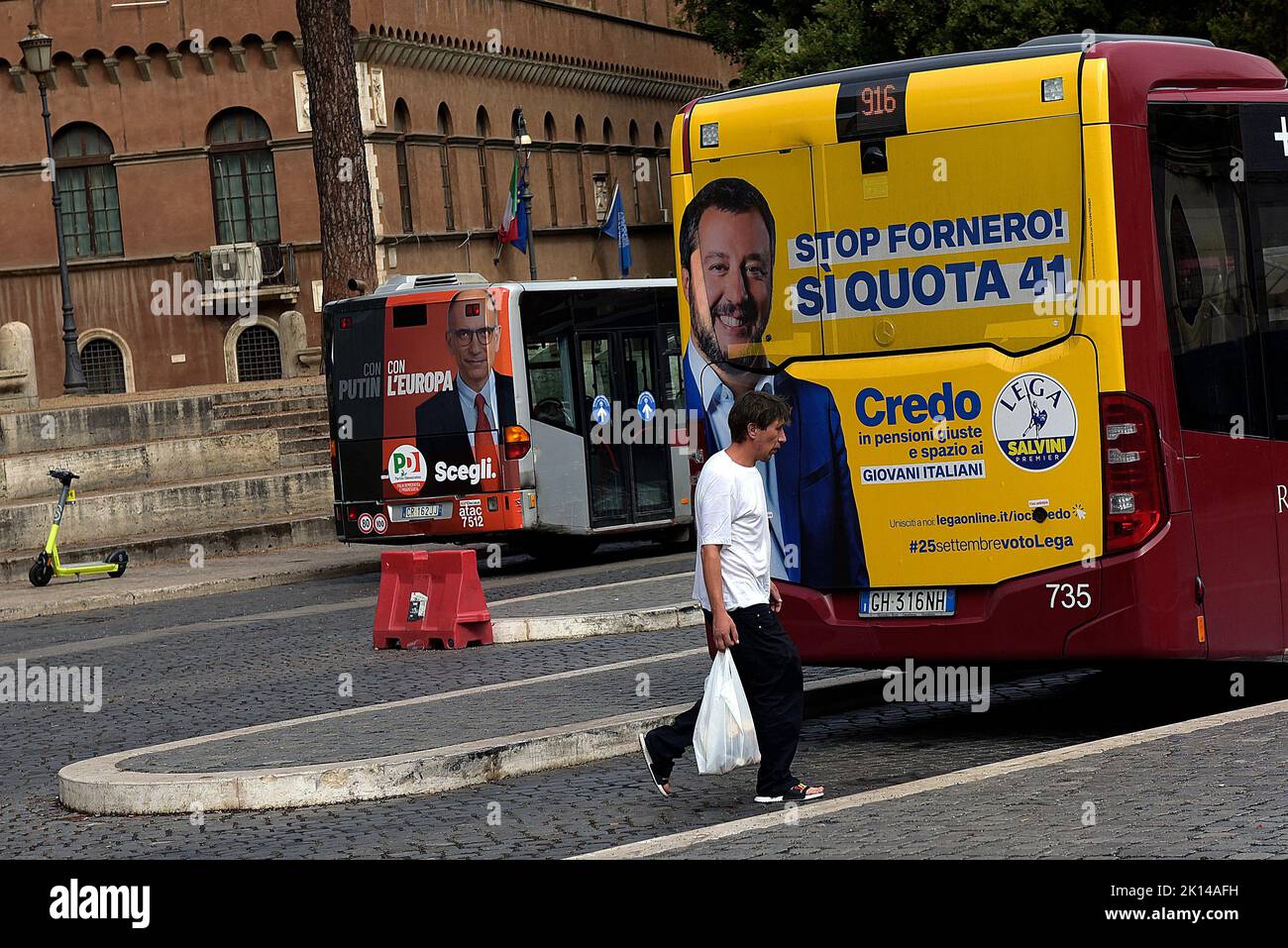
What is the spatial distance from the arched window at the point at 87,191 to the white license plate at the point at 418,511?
29462 mm

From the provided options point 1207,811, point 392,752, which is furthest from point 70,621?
point 1207,811

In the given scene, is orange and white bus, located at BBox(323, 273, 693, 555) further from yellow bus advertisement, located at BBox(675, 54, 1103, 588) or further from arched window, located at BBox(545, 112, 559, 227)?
arched window, located at BBox(545, 112, 559, 227)

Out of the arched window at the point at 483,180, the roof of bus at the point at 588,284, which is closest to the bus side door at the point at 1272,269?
the roof of bus at the point at 588,284

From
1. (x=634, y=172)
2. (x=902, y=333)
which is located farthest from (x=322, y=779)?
(x=634, y=172)

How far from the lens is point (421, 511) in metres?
22.0

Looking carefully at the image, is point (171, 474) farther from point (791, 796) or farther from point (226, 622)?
point (791, 796)

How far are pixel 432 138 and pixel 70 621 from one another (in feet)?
114

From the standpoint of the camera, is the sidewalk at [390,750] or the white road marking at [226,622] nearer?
the sidewalk at [390,750]

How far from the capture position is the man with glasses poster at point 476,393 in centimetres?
2164

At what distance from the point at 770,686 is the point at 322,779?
215cm

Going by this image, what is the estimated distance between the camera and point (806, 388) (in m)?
10.4

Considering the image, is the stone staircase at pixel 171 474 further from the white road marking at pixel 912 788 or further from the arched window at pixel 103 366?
the white road marking at pixel 912 788

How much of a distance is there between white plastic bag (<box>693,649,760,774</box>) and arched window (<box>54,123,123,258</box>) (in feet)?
141
